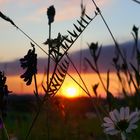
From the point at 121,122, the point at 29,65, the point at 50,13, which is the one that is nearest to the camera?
the point at 29,65

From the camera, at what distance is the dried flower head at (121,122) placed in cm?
185

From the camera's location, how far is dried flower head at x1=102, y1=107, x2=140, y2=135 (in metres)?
1.85

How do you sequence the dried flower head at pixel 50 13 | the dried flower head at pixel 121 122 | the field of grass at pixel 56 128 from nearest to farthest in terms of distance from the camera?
A: the dried flower head at pixel 50 13 < the dried flower head at pixel 121 122 < the field of grass at pixel 56 128

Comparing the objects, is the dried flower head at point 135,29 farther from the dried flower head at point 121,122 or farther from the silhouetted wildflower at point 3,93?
the silhouetted wildflower at point 3,93

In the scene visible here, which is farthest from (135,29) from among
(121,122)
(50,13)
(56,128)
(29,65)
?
(56,128)

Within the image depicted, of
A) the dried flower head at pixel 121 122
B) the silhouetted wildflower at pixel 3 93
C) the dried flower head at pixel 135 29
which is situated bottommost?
the dried flower head at pixel 121 122

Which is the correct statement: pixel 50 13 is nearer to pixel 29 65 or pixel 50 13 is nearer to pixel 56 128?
pixel 29 65

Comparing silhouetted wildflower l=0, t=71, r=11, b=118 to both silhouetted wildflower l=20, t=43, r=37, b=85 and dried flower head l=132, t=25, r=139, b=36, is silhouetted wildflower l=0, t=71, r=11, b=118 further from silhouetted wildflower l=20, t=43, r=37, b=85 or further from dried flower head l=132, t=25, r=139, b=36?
dried flower head l=132, t=25, r=139, b=36

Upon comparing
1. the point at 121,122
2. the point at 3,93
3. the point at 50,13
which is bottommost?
the point at 121,122

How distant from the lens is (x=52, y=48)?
1.66 meters

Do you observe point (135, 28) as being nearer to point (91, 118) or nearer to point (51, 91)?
point (51, 91)

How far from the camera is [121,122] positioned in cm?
189

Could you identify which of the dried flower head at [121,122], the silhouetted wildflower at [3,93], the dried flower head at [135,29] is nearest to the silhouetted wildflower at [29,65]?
the silhouetted wildflower at [3,93]

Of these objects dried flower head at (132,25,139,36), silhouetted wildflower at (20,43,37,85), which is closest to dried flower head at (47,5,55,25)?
silhouetted wildflower at (20,43,37,85)
